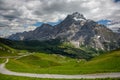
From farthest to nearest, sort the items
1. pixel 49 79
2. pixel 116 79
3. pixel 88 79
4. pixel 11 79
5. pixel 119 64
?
pixel 119 64
pixel 11 79
pixel 49 79
pixel 88 79
pixel 116 79

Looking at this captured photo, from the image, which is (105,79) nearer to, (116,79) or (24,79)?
(116,79)

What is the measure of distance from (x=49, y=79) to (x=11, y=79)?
1077 centimetres

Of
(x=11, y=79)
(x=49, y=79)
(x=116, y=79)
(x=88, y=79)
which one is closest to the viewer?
(x=116, y=79)

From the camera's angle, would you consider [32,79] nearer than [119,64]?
Yes

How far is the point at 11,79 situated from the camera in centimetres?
5000

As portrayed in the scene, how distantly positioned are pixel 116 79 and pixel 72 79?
9.08 meters

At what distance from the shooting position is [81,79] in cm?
4172

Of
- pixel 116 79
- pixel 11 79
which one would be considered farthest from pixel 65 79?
pixel 11 79

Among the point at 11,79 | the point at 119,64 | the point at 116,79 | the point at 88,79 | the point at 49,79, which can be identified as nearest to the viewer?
the point at 116,79

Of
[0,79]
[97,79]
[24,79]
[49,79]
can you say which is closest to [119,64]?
[97,79]

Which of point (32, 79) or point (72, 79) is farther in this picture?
point (32, 79)

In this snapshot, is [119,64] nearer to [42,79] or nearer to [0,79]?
[42,79]

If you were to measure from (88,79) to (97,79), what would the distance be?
186 centimetres

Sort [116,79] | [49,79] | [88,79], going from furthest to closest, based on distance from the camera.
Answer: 1. [49,79]
2. [88,79]
3. [116,79]
